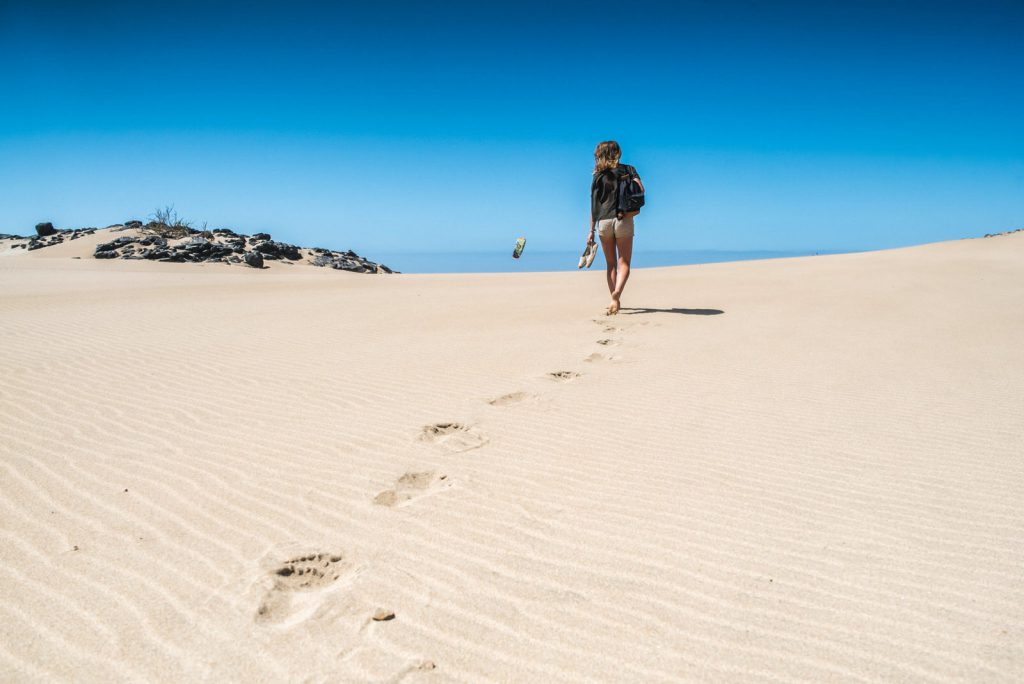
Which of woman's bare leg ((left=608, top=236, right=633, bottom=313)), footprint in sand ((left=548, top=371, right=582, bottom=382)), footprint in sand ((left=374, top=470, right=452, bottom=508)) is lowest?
footprint in sand ((left=374, top=470, right=452, bottom=508))

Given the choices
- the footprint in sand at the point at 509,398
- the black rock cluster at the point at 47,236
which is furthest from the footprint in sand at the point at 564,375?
the black rock cluster at the point at 47,236

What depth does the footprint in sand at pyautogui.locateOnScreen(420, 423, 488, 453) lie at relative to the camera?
3.77m

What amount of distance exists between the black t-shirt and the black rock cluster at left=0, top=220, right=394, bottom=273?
61.8 ft

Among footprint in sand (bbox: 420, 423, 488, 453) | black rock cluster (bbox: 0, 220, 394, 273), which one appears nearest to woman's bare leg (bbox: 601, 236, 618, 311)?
footprint in sand (bbox: 420, 423, 488, 453)

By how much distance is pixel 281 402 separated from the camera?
473 centimetres

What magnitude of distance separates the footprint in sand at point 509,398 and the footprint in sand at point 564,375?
1.81 ft

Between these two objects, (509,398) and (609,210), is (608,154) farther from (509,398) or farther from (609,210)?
(509,398)

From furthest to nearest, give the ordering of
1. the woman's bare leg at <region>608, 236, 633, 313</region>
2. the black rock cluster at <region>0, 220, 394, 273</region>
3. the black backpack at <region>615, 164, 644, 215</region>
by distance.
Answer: the black rock cluster at <region>0, 220, 394, 273</region> → the woman's bare leg at <region>608, 236, 633, 313</region> → the black backpack at <region>615, 164, 644, 215</region>

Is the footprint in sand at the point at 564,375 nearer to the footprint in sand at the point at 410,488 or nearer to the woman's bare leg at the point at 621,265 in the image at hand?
the footprint in sand at the point at 410,488

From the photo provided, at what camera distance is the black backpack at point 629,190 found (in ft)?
24.9

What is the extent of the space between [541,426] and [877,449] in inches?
79.1

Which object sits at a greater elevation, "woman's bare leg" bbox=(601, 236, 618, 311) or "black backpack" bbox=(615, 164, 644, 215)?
"black backpack" bbox=(615, 164, 644, 215)

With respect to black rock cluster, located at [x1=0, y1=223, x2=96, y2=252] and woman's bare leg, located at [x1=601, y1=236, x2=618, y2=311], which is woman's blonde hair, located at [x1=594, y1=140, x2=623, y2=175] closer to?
woman's bare leg, located at [x1=601, y1=236, x2=618, y2=311]

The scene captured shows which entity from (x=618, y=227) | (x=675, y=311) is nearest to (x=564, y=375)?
(x=618, y=227)
